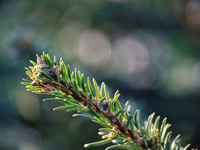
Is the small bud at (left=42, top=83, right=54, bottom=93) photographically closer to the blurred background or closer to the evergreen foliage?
the evergreen foliage

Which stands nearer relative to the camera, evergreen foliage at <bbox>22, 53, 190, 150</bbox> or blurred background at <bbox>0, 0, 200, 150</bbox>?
evergreen foliage at <bbox>22, 53, 190, 150</bbox>

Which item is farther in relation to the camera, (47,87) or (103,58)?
(103,58)

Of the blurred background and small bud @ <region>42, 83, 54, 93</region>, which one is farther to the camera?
the blurred background

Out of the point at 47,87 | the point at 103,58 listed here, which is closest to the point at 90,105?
the point at 47,87

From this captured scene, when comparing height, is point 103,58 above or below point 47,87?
above

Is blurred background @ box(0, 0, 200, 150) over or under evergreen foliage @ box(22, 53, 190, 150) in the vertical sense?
over

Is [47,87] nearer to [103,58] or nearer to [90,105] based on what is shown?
Answer: [90,105]

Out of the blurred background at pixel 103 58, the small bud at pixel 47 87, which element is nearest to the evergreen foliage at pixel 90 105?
the small bud at pixel 47 87

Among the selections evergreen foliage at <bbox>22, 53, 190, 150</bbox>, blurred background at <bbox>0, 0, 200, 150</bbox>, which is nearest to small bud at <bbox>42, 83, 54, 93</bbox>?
evergreen foliage at <bbox>22, 53, 190, 150</bbox>
